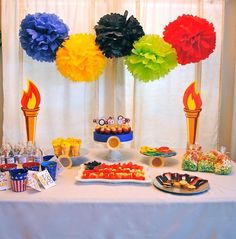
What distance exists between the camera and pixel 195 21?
1543 mm

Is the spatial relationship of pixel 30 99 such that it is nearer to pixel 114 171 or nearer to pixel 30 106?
pixel 30 106

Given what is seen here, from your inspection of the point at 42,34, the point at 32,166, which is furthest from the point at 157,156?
the point at 42,34

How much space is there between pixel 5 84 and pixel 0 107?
0.70 feet

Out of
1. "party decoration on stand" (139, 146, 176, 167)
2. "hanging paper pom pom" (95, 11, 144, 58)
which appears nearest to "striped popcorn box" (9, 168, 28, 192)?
"party decoration on stand" (139, 146, 176, 167)

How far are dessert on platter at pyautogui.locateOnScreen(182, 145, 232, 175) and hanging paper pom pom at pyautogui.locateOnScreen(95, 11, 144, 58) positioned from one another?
2.13ft

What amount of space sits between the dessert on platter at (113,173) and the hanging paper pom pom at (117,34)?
0.60 metres

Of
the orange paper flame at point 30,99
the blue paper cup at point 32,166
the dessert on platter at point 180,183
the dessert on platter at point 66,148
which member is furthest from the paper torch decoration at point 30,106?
the dessert on platter at point 180,183

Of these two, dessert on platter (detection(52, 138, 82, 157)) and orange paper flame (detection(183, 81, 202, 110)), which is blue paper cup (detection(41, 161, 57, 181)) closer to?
dessert on platter (detection(52, 138, 82, 157))

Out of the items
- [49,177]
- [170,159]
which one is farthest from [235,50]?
[49,177]

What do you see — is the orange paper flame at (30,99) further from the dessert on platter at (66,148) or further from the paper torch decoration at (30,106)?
the dessert on platter at (66,148)

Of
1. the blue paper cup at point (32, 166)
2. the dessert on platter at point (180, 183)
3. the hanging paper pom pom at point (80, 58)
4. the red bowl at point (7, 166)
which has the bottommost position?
the dessert on platter at point (180, 183)

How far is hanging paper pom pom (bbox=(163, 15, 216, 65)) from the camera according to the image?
1.52m

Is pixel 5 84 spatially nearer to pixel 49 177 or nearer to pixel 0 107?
pixel 0 107

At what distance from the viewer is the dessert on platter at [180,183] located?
1.09m
